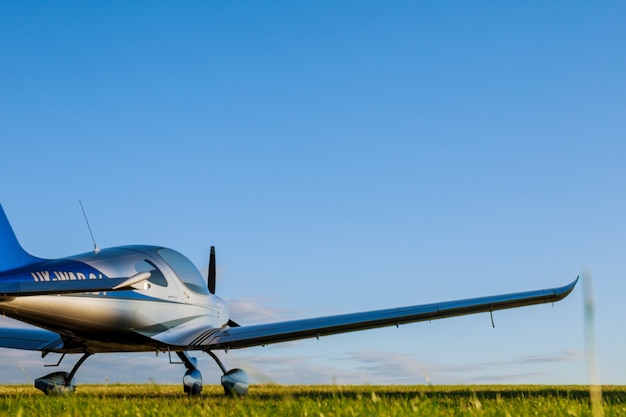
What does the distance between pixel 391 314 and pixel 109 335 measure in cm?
544

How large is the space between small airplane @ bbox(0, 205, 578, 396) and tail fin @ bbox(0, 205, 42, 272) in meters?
0.02

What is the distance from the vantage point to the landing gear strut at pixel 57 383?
13773mm

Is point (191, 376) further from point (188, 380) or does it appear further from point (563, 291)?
point (563, 291)

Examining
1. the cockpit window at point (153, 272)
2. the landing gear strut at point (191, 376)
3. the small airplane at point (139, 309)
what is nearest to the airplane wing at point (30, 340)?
the small airplane at point (139, 309)

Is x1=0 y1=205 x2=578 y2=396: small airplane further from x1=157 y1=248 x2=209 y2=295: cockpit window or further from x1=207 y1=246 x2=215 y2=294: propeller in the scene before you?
x1=207 y1=246 x2=215 y2=294: propeller

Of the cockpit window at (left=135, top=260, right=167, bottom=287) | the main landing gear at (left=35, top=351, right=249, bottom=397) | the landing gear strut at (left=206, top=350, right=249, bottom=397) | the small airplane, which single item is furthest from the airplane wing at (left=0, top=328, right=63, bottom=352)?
the landing gear strut at (left=206, top=350, right=249, bottom=397)

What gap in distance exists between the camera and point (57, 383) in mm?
13891

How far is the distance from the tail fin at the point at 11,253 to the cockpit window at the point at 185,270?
2419mm

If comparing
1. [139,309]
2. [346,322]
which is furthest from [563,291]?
[139,309]

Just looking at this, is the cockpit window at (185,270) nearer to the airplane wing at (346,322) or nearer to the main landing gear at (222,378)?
the airplane wing at (346,322)

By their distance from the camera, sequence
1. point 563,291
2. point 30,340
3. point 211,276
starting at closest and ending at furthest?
point 563,291 → point 30,340 → point 211,276

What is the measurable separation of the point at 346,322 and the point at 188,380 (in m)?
3.39

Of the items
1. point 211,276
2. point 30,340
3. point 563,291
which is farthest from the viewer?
point 211,276

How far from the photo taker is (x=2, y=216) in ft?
48.0
